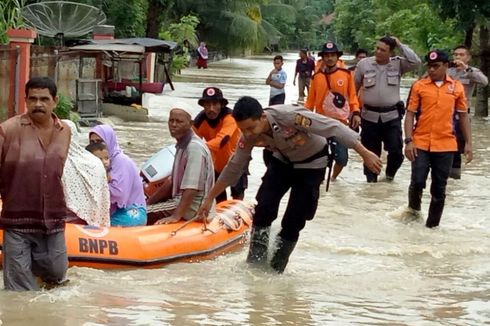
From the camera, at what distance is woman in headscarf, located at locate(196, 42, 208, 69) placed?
1855 inches

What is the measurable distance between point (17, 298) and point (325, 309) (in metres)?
1.99

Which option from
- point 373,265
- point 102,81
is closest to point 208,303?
point 373,265

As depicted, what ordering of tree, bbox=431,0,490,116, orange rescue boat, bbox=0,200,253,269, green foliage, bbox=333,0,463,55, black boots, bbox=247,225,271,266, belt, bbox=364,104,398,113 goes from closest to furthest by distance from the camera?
orange rescue boat, bbox=0,200,253,269, black boots, bbox=247,225,271,266, belt, bbox=364,104,398,113, tree, bbox=431,0,490,116, green foliage, bbox=333,0,463,55

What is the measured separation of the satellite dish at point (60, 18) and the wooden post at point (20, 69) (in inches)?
253

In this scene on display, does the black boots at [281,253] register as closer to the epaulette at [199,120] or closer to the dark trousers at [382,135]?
the epaulette at [199,120]

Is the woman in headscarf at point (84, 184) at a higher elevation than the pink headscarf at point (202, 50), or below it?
higher

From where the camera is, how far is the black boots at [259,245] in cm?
742

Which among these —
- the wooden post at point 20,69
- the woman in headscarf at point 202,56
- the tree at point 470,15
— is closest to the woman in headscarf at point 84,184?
the wooden post at point 20,69

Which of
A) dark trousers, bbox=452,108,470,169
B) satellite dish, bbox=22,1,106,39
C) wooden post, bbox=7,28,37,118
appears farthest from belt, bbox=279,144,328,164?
satellite dish, bbox=22,1,106,39

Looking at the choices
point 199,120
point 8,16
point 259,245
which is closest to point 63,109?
point 8,16

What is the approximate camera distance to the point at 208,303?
6.76 metres

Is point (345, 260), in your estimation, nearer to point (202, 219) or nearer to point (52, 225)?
point (202, 219)

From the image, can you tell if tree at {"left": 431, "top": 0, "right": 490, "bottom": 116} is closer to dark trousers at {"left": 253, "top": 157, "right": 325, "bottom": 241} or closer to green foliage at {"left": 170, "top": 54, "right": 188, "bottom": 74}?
dark trousers at {"left": 253, "top": 157, "right": 325, "bottom": 241}

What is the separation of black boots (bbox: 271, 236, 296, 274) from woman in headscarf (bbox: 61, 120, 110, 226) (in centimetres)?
131
